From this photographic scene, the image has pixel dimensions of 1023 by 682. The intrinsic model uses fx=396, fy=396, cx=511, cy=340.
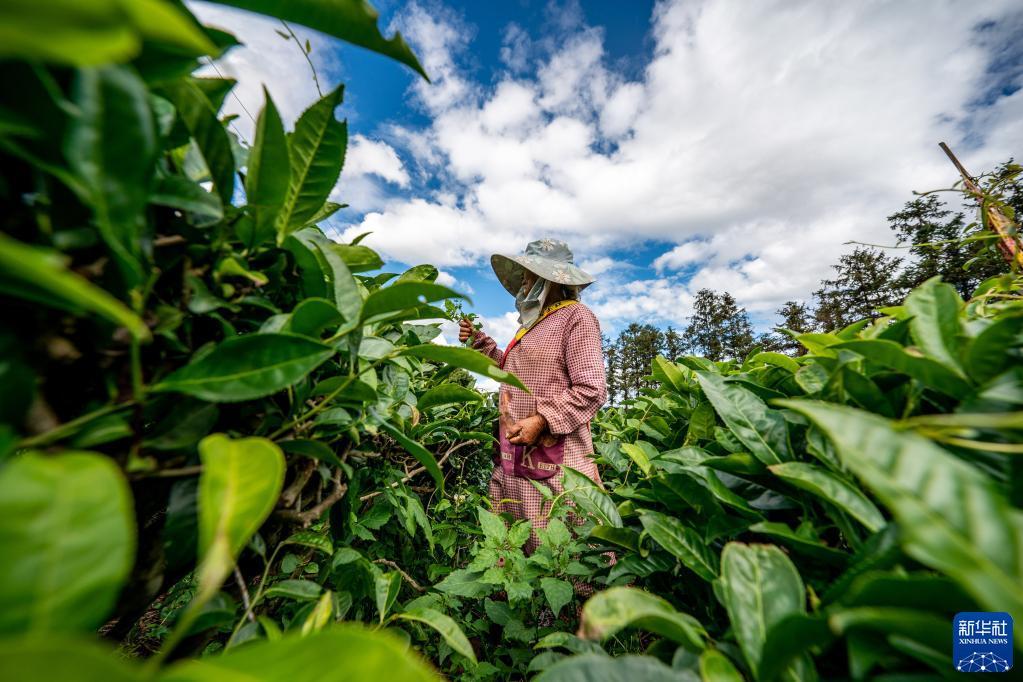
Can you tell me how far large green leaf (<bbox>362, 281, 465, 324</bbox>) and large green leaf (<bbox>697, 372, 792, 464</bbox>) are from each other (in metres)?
0.52

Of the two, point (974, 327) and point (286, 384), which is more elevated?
point (974, 327)

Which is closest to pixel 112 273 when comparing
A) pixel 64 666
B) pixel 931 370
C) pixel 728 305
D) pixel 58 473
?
pixel 58 473

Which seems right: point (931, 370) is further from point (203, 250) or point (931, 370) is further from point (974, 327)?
point (203, 250)

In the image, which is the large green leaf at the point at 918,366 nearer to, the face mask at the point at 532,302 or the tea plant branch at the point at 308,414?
the tea plant branch at the point at 308,414

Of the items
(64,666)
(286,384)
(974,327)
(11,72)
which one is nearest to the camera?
(64,666)

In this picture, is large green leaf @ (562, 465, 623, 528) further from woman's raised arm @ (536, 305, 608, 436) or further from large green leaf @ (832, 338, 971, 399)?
woman's raised arm @ (536, 305, 608, 436)

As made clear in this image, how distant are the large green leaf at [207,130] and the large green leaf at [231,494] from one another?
38 cm

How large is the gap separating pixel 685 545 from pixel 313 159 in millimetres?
913

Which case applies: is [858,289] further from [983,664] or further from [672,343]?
[983,664]

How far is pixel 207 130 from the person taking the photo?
0.52 metres

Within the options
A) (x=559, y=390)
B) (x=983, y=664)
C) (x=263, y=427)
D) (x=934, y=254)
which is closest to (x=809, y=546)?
(x=983, y=664)

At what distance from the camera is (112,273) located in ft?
1.37

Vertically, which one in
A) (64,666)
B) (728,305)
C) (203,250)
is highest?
(728,305)

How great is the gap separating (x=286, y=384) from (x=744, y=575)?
65 cm
